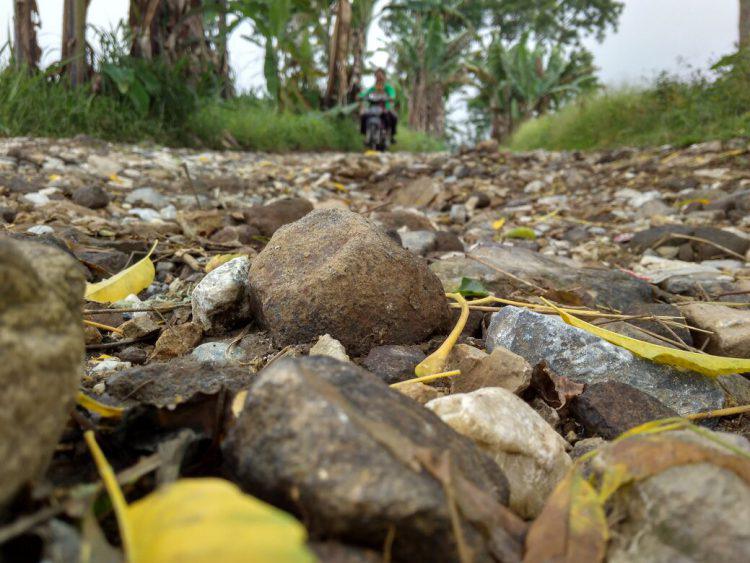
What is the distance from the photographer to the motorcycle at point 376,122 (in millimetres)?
9820

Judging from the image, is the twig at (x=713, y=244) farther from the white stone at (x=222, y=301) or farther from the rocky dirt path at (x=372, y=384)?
the white stone at (x=222, y=301)

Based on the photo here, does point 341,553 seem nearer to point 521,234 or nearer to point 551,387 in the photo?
point 551,387

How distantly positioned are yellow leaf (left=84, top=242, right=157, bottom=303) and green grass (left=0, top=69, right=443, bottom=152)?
14.2 feet

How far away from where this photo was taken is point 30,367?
1.86 ft

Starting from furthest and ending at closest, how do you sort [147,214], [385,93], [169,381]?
[385,93], [147,214], [169,381]

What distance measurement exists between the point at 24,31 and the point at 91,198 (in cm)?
429

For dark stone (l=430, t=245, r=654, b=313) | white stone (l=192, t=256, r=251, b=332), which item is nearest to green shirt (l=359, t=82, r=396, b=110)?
dark stone (l=430, t=245, r=654, b=313)

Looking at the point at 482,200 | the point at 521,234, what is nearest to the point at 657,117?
the point at 482,200

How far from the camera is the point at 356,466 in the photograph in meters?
0.60

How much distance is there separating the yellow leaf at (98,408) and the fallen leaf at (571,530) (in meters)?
0.58

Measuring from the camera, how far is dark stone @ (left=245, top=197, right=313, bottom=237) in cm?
302

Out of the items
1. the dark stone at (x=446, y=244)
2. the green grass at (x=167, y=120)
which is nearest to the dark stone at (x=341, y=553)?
the dark stone at (x=446, y=244)

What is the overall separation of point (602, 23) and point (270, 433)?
88.1 ft

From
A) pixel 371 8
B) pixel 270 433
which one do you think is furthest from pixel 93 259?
pixel 371 8
